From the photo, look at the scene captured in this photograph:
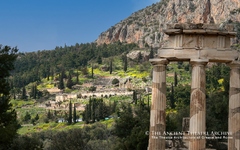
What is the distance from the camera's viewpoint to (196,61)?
55.8 feet

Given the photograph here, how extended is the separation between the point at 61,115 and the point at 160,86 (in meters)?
93.4

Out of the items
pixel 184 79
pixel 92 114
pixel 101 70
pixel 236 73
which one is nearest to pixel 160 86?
pixel 236 73

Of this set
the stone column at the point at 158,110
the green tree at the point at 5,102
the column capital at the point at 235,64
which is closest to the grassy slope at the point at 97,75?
the green tree at the point at 5,102

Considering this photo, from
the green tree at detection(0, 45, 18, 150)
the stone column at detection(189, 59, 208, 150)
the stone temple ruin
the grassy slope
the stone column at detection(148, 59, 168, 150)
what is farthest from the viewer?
the grassy slope

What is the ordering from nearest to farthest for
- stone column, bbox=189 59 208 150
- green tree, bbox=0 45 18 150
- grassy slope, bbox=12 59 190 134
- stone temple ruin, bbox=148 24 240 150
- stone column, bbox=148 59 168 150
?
stone column, bbox=189 59 208 150 → stone temple ruin, bbox=148 24 240 150 → stone column, bbox=148 59 168 150 → green tree, bbox=0 45 18 150 → grassy slope, bbox=12 59 190 134

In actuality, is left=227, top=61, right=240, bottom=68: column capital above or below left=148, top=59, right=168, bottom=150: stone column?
above

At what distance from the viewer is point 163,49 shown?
58.2 ft

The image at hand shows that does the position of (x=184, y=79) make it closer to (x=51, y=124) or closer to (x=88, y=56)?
(x=51, y=124)

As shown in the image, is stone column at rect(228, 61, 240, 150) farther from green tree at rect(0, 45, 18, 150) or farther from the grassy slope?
the grassy slope

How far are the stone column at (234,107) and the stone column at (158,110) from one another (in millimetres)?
3544

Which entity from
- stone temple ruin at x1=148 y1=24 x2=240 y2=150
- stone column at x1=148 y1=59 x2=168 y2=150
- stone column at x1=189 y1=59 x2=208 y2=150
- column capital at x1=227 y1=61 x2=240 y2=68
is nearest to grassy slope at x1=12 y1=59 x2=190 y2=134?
stone column at x1=148 y1=59 x2=168 y2=150

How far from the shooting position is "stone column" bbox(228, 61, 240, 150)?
1753 centimetres

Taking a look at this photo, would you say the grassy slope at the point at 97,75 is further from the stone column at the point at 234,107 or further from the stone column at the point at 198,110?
the stone column at the point at 198,110

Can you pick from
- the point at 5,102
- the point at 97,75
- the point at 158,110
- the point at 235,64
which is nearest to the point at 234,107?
the point at 235,64
